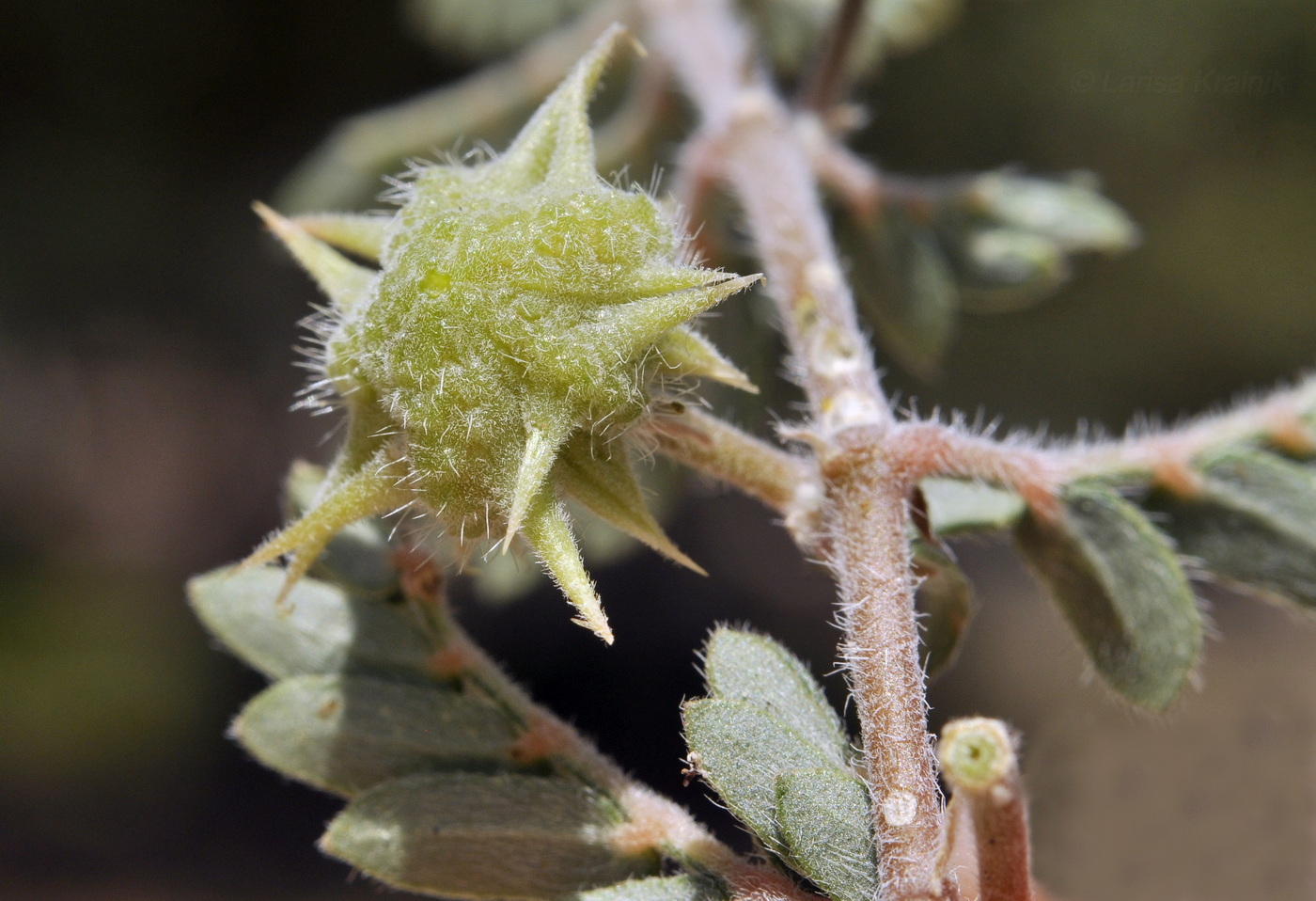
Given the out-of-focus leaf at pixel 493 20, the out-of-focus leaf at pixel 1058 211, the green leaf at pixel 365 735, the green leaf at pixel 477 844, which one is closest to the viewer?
the green leaf at pixel 477 844

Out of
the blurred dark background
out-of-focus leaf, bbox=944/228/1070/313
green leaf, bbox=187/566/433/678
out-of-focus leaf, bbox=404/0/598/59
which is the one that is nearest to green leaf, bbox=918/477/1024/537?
green leaf, bbox=187/566/433/678

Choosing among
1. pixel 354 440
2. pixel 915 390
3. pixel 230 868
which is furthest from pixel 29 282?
pixel 354 440

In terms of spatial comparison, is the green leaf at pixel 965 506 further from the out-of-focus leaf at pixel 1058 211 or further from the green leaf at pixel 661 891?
the out-of-focus leaf at pixel 1058 211

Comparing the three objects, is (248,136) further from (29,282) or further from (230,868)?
(230,868)

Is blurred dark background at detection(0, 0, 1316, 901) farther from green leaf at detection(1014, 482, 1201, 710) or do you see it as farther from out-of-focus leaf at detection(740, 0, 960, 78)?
green leaf at detection(1014, 482, 1201, 710)

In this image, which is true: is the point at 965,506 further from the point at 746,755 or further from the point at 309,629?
the point at 309,629

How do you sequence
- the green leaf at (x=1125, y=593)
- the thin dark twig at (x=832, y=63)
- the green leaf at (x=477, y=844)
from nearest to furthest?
the green leaf at (x=477, y=844)
the green leaf at (x=1125, y=593)
the thin dark twig at (x=832, y=63)

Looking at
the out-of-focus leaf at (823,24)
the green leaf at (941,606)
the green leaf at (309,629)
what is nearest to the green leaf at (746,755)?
the green leaf at (941,606)
